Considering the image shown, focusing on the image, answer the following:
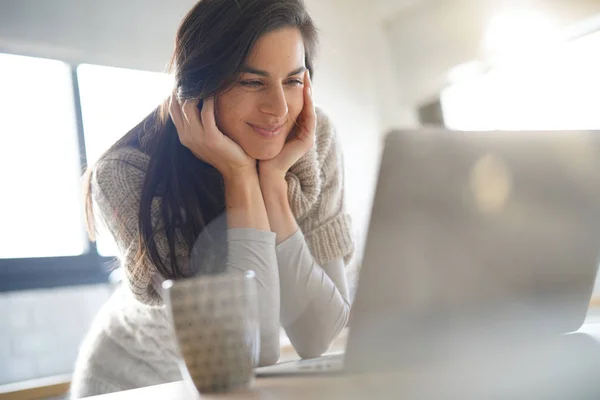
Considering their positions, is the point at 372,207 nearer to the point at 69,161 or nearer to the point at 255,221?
the point at 255,221

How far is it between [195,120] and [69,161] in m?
1.43

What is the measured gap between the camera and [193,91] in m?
0.94

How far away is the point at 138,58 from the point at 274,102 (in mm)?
1603

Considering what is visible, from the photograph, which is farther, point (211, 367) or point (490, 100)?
point (490, 100)

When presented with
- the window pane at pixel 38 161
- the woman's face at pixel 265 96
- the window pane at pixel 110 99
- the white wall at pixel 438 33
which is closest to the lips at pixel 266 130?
the woman's face at pixel 265 96

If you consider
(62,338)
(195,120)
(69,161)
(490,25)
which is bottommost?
(62,338)

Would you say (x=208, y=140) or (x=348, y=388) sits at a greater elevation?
(x=208, y=140)

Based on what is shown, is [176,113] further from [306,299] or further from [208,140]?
[306,299]

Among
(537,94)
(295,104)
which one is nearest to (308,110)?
(295,104)

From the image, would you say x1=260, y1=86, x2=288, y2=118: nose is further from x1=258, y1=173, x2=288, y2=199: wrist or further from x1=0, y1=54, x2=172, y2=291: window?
x1=0, y1=54, x2=172, y2=291: window

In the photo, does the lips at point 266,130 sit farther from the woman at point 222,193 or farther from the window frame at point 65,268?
the window frame at point 65,268

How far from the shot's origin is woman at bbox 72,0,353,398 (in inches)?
33.6

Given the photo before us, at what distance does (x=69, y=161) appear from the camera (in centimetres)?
217

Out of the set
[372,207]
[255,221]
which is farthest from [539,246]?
[255,221]
